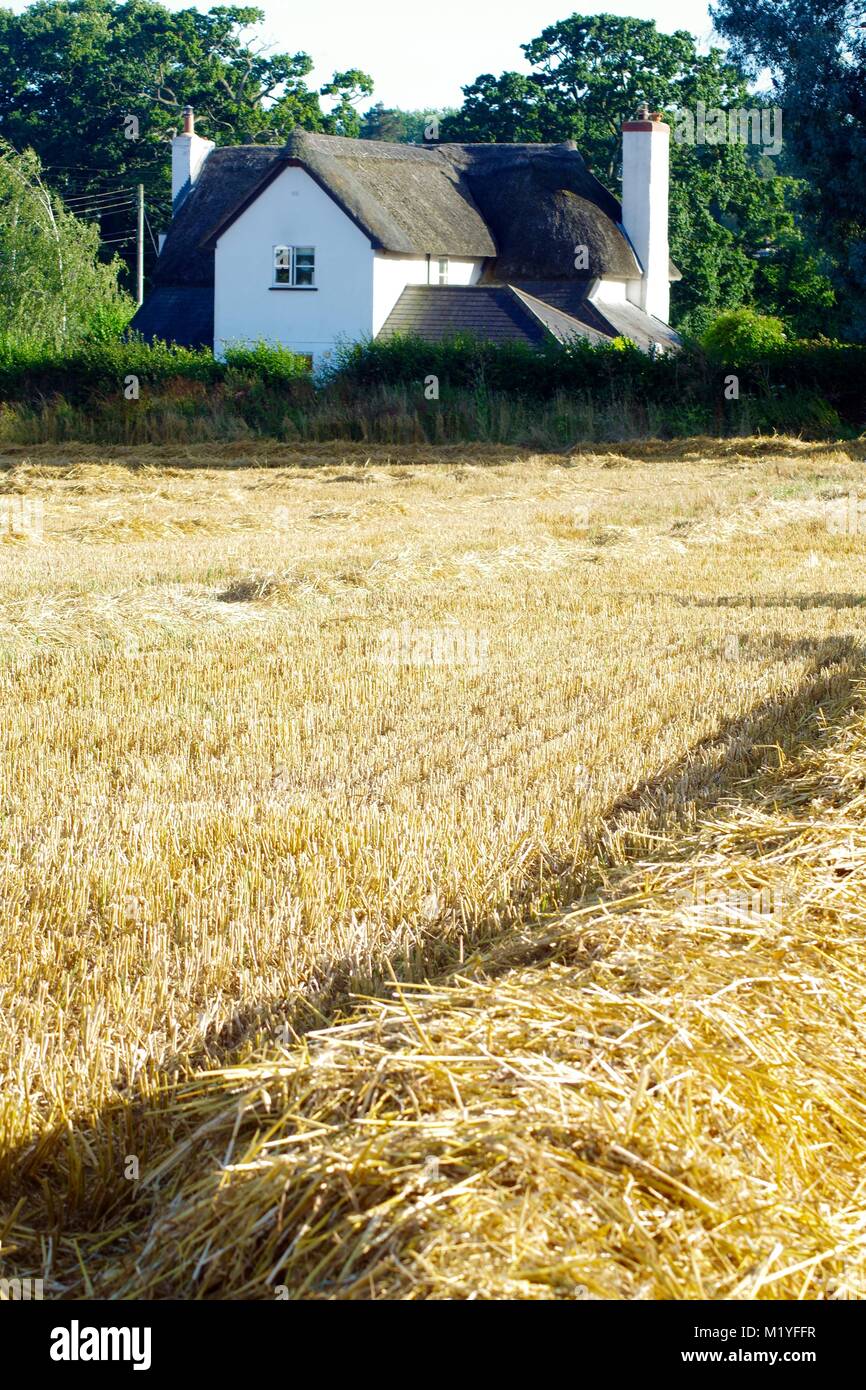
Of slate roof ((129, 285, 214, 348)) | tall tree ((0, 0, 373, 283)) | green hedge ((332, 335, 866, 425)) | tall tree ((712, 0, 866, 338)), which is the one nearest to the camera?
tall tree ((712, 0, 866, 338))

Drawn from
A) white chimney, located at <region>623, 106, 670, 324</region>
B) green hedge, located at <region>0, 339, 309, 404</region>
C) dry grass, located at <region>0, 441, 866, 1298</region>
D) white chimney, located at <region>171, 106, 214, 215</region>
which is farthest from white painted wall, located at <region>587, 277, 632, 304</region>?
dry grass, located at <region>0, 441, 866, 1298</region>

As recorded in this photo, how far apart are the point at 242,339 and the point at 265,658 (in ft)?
115

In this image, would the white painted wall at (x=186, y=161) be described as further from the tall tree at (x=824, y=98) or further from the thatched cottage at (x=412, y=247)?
the tall tree at (x=824, y=98)

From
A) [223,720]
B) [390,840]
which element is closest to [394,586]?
[223,720]

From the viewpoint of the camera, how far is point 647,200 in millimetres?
46438

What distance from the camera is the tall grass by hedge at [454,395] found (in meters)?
31.7

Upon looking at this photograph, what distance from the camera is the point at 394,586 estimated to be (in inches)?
512

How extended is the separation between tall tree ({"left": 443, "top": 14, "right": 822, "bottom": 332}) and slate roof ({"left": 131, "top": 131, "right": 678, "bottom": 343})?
7.75 m

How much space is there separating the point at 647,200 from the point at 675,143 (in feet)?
35.2

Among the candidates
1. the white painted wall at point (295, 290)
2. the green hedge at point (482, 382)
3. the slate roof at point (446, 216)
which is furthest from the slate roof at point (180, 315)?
the green hedge at point (482, 382)

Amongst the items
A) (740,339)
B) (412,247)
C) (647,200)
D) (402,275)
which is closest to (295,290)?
(402,275)

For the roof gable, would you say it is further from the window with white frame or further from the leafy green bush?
the leafy green bush

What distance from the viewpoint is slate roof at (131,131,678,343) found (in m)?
42.2
